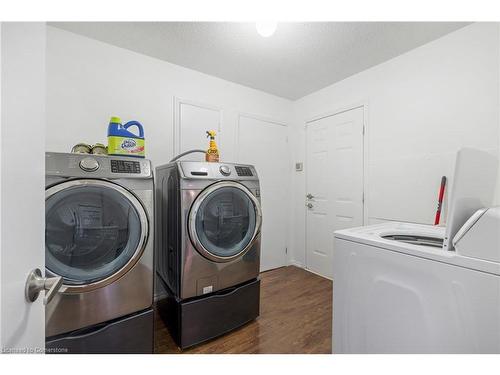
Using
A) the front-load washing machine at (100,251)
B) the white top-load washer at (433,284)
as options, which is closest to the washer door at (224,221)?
the front-load washing machine at (100,251)

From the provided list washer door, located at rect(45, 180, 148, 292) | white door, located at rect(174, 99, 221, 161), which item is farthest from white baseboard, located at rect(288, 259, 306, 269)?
washer door, located at rect(45, 180, 148, 292)

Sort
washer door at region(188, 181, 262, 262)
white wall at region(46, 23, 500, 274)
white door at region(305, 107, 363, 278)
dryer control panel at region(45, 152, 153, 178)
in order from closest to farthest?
1. dryer control panel at region(45, 152, 153, 178)
2. washer door at region(188, 181, 262, 262)
3. white wall at region(46, 23, 500, 274)
4. white door at region(305, 107, 363, 278)

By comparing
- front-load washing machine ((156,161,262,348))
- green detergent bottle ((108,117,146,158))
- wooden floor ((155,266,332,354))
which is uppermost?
green detergent bottle ((108,117,146,158))

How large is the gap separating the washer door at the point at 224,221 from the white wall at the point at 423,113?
1354mm

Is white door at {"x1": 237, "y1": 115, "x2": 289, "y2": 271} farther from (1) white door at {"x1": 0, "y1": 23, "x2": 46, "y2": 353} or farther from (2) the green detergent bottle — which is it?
(1) white door at {"x1": 0, "y1": 23, "x2": 46, "y2": 353}

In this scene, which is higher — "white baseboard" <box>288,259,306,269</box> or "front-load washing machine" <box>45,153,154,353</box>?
"front-load washing machine" <box>45,153,154,353</box>

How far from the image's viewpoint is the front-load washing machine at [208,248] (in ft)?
4.85

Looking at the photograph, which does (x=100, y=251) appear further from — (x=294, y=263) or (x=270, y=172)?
(x=294, y=263)

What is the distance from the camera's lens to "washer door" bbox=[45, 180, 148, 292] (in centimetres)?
110

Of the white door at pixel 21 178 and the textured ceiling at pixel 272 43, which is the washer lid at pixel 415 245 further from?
the textured ceiling at pixel 272 43

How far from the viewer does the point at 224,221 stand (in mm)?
1661

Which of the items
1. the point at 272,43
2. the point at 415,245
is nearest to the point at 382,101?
the point at 272,43

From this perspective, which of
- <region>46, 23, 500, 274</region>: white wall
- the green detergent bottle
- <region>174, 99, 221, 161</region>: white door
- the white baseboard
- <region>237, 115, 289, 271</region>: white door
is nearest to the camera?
the green detergent bottle

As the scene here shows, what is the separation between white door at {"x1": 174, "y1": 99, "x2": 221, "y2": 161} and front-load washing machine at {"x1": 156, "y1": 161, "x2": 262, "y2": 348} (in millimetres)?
535
